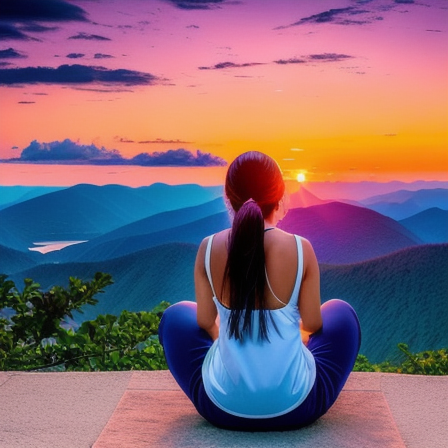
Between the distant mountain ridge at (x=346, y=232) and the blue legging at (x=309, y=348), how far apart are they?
5.44 feet

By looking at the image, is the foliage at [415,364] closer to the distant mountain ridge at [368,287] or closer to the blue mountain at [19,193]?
the distant mountain ridge at [368,287]

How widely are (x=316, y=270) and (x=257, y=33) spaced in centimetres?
207

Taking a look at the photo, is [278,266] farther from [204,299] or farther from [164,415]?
[164,415]

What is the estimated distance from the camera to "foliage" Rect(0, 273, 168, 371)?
164 inches

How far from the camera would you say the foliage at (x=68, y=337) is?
4.18 meters

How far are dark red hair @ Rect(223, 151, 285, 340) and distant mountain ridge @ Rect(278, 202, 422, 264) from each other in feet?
6.22

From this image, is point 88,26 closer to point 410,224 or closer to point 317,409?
point 410,224

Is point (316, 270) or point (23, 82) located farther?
point (23, 82)

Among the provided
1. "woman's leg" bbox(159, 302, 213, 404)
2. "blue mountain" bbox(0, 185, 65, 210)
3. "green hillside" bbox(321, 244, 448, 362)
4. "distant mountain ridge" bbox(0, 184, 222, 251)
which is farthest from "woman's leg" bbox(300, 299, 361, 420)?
"blue mountain" bbox(0, 185, 65, 210)

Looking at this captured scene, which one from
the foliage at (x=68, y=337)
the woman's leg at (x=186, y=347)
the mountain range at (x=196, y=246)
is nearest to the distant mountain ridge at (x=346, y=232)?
the mountain range at (x=196, y=246)

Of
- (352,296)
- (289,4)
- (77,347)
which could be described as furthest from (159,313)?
(289,4)

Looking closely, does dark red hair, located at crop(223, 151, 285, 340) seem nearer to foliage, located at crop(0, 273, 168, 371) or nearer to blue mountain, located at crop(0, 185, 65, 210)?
foliage, located at crop(0, 273, 168, 371)

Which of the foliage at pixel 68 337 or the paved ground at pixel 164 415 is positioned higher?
the paved ground at pixel 164 415

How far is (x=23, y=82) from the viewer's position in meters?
4.67
